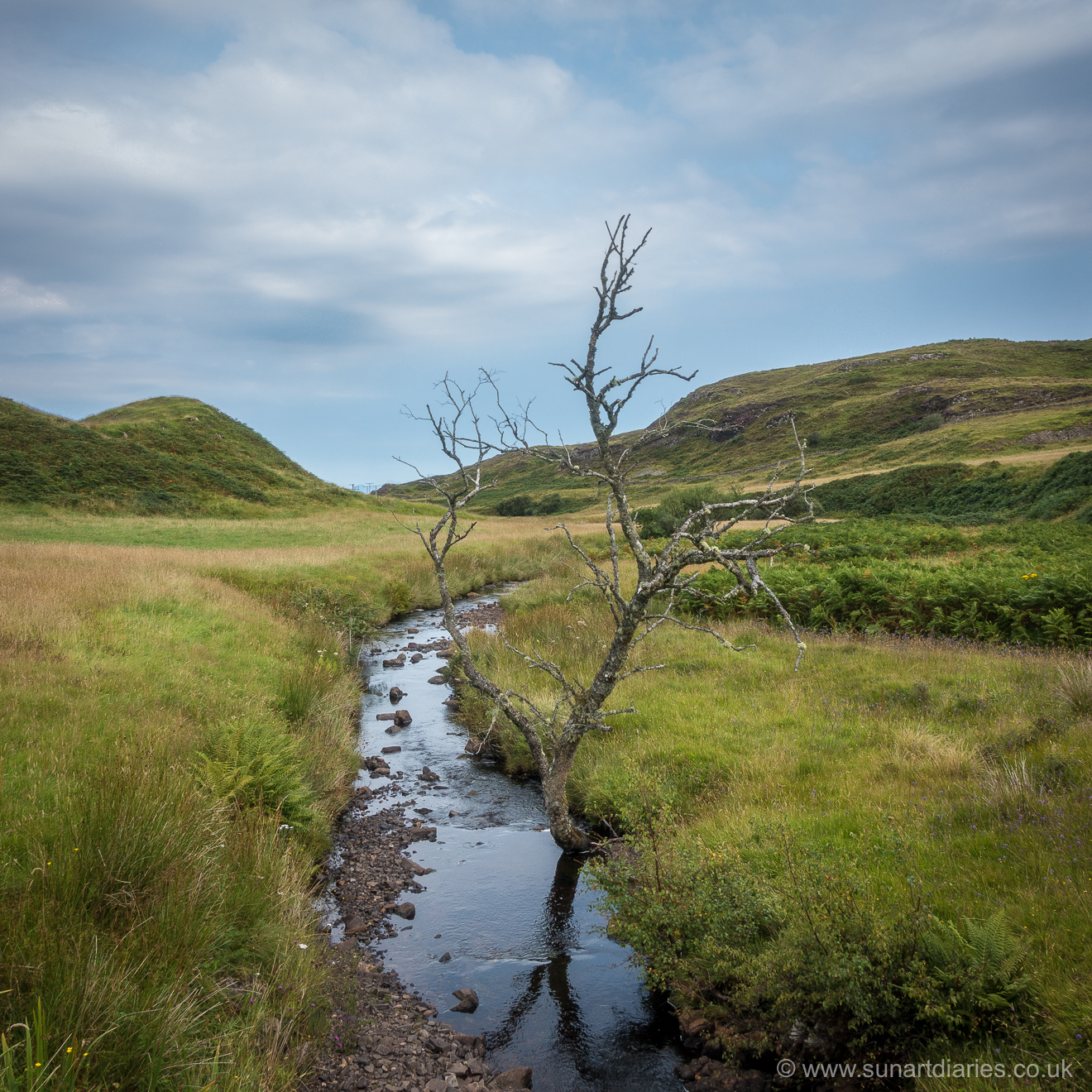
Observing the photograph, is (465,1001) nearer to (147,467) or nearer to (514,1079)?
(514,1079)

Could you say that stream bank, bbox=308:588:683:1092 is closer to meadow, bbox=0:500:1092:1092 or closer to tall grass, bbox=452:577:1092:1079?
meadow, bbox=0:500:1092:1092

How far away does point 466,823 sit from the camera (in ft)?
28.9

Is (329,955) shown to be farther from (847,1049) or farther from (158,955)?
(847,1049)

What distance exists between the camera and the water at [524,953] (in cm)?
500

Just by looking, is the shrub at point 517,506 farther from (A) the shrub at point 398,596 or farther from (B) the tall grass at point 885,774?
(B) the tall grass at point 885,774

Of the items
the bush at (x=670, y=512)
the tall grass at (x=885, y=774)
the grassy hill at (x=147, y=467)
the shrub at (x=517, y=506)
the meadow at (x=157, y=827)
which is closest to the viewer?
the meadow at (x=157, y=827)

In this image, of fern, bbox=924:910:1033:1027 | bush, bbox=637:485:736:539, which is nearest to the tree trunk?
fern, bbox=924:910:1033:1027

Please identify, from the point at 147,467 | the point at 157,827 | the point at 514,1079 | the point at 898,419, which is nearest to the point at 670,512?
the point at 514,1079

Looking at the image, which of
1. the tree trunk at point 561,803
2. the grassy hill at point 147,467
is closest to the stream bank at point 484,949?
the tree trunk at point 561,803

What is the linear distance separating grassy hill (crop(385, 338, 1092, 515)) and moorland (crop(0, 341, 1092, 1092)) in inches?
1015

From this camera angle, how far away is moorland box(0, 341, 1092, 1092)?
3670 mm

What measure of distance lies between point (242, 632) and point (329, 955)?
8.49 metres

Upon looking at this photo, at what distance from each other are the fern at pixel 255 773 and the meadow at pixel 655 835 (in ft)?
0.13

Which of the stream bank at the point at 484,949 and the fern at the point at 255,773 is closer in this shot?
the stream bank at the point at 484,949
